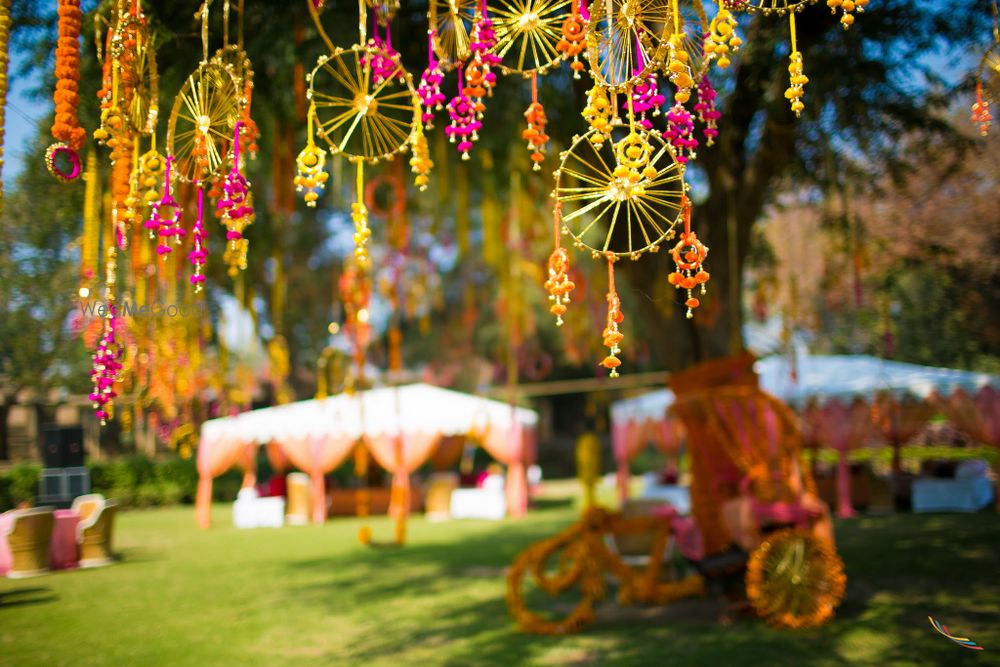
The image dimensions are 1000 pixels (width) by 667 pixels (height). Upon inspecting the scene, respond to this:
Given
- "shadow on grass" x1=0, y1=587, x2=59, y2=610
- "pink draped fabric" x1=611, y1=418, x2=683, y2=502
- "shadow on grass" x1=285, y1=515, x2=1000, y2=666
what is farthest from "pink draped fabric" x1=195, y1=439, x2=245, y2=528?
"shadow on grass" x1=0, y1=587, x2=59, y2=610

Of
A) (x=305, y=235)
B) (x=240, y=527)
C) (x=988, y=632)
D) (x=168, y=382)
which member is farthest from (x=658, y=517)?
(x=305, y=235)

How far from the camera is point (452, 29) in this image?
3.26 m

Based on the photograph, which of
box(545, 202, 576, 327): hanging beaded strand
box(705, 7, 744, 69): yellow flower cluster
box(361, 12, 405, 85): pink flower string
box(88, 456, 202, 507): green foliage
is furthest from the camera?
box(88, 456, 202, 507): green foliage

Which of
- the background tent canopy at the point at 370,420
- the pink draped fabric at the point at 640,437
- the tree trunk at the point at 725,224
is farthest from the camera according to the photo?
the pink draped fabric at the point at 640,437

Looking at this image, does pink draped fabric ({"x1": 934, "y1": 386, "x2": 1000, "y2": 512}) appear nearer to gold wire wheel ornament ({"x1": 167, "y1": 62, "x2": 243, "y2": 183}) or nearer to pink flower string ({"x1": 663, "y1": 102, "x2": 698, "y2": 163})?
pink flower string ({"x1": 663, "y1": 102, "x2": 698, "y2": 163})

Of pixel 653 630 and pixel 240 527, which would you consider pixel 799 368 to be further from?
pixel 240 527

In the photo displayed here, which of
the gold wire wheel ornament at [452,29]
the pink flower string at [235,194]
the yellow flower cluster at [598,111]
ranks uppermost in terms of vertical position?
the gold wire wheel ornament at [452,29]

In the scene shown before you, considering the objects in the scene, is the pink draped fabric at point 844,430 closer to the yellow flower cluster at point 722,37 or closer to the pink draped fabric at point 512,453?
the pink draped fabric at point 512,453

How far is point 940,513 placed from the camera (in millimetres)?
11742

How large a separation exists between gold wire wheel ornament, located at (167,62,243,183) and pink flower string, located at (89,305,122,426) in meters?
0.60

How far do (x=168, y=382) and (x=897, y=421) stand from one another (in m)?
11.3

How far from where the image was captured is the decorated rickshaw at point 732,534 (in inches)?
210

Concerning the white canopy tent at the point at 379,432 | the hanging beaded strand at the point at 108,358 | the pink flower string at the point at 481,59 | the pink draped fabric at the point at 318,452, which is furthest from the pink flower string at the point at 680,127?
the pink draped fabric at the point at 318,452

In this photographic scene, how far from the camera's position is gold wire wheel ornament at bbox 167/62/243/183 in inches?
113
